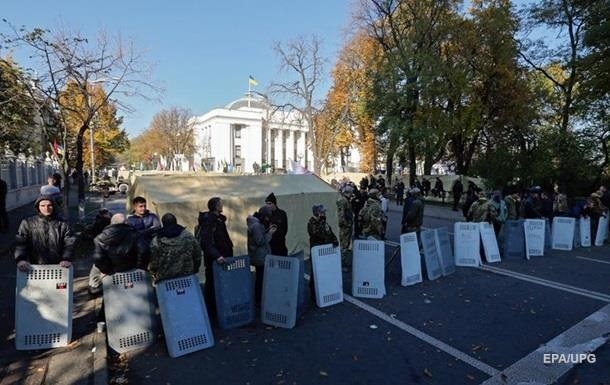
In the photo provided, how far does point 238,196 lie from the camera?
9.09m

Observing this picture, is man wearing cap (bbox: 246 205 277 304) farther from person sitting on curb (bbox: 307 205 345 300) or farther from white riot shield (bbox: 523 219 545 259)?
white riot shield (bbox: 523 219 545 259)

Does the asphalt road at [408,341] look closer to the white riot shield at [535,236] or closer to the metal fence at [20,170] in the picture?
the white riot shield at [535,236]

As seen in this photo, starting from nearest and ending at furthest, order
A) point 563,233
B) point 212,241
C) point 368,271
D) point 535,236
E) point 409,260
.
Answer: point 212,241 → point 368,271 → point 409,260 → point 535,236 → point 563,233

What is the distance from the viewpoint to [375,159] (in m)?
48.0

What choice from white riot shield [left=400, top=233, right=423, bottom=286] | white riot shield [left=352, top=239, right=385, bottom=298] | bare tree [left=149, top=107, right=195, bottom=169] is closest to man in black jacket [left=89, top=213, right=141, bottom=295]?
white riot shield [left=352, top=239, right=385, bottom=298]

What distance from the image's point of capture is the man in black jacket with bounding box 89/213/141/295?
5.06 metres

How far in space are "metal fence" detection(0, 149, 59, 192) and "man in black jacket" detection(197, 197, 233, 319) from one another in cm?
1405

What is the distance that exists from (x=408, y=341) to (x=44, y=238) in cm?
463

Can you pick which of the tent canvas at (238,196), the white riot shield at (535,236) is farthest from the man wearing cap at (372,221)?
the white riot shield at (535,236)

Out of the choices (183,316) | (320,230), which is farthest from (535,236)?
(183,316)

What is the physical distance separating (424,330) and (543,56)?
1001 inches

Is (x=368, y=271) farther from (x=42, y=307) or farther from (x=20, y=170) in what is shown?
(x=20, y=170)

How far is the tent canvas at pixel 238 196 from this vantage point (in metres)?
8.24

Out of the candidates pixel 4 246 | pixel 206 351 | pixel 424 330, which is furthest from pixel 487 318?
pixel 4 246
